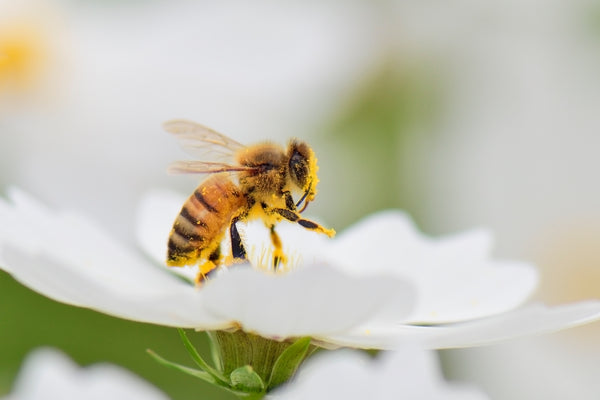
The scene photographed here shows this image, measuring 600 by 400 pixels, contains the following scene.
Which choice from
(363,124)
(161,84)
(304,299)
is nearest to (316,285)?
(304,299)

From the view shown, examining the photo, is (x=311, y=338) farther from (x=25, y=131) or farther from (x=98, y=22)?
(x=98, y=22)

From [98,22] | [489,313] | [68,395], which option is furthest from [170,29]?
[68,395]

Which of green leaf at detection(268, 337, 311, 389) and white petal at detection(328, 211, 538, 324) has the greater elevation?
white petal at detection(328, 211, 538, 324)

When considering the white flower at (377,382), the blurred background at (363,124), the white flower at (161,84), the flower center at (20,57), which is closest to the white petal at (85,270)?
the white flower at (377,382)

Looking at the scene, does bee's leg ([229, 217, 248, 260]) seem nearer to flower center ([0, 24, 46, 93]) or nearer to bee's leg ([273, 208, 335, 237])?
bee's leg ([273, 208, 335, 237])

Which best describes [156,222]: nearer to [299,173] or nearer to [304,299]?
[299,173]

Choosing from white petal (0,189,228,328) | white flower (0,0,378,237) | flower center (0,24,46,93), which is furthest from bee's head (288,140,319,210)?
flower center (0,24,46,93)
